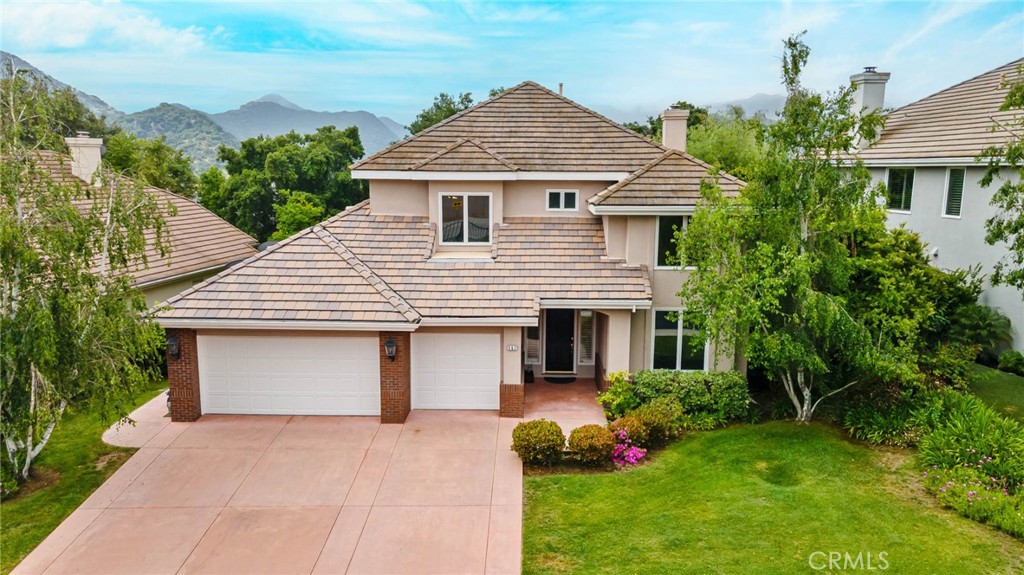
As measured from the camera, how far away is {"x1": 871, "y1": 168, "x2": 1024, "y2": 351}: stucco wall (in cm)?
1614

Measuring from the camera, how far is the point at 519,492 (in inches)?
423

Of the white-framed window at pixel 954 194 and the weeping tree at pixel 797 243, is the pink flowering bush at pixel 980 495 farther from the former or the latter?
the white-framed window at pixel 954 194

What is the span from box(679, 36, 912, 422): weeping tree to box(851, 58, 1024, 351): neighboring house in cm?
654

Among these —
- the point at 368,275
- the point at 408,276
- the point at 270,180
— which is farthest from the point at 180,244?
the point at 270,180

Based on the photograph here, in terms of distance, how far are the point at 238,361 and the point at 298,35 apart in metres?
31.1

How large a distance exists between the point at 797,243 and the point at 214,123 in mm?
101884

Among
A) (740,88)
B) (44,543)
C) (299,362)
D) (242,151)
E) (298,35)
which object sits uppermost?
(298,35)

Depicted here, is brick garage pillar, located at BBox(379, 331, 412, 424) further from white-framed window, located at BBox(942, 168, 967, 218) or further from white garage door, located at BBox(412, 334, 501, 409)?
white-framed window, located at BBox(942, 168, 967, 218)

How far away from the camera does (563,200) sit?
54.4 ft

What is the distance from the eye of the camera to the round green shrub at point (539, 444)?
1152 centimetres

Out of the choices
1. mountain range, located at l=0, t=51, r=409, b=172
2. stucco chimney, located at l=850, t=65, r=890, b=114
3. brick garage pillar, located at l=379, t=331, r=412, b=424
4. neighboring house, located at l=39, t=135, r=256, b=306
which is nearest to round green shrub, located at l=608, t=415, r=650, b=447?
brick garage pillar, located at l=379, t=331, r=412, b=424

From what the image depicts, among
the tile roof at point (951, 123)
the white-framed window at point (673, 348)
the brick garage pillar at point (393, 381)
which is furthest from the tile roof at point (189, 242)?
the tile roof at point (951, 123)

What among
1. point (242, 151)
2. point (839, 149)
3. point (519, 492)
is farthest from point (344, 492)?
point (242, 151)

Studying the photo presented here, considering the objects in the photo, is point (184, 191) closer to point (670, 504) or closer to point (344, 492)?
point (344, 492)
